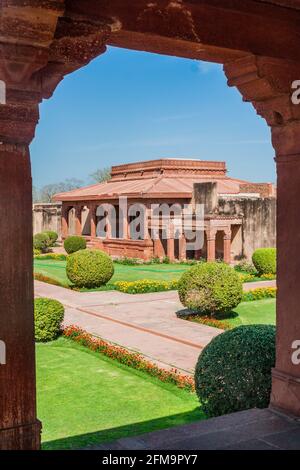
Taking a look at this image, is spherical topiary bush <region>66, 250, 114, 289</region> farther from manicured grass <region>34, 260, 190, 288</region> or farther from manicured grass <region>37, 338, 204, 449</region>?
manicured grass <region>37, 338, 204, 449</region>

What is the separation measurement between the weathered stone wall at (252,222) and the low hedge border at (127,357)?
1315 cm

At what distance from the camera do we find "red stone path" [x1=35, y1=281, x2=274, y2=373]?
956cm

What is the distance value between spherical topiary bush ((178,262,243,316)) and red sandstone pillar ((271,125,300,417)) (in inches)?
316

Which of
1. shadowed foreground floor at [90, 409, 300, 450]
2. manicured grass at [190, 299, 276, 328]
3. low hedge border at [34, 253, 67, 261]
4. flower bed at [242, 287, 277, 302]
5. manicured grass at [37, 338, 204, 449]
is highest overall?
shadowed foreground floor at [90, 409, 300, 450]

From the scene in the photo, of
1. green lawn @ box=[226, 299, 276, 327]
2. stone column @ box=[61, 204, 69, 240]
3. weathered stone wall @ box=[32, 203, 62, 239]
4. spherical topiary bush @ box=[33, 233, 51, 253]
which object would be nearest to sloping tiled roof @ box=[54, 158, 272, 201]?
stone column @ box=[61, 204, 69, 240]

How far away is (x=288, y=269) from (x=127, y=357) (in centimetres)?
515

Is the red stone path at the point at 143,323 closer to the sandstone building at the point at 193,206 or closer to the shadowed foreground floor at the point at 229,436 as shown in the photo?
the shadowed foreground floor at the point at 229,436

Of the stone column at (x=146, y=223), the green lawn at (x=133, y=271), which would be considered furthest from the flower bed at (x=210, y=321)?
the stone column at (x=146, y=223)

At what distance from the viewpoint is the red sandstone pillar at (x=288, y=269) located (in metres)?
4.26

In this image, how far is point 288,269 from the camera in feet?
14.2

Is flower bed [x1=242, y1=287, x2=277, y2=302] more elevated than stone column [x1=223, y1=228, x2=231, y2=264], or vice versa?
stone column [x1=223, y1=228, x2=231, y2=264]

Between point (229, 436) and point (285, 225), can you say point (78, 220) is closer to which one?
point (285, 225)

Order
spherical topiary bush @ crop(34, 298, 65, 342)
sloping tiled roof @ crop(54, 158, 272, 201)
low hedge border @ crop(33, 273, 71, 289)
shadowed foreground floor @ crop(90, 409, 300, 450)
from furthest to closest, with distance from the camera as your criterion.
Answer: sloping tiled roof @ crop(54, 158, 272, 201) → low hedge border @ crop(33, 273, 71, 289) → spherical topiary bush @ crop(34, 298, 65, 342) → shadowed foreground floor @ crop(90, 409, 300, 450)
